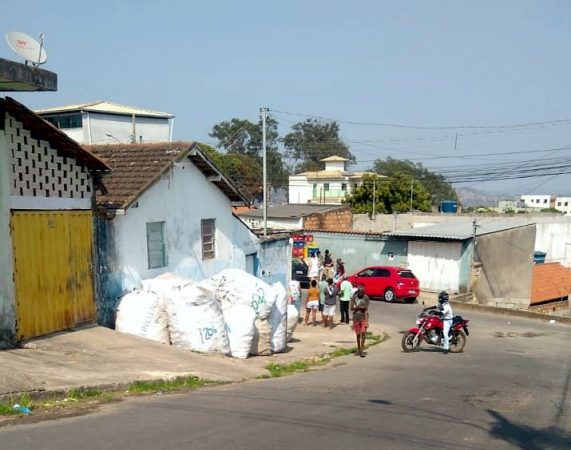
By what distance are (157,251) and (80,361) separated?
5.58 meters

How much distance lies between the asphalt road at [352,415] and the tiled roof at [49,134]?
583cm

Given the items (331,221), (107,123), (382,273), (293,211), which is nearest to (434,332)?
(382,273)

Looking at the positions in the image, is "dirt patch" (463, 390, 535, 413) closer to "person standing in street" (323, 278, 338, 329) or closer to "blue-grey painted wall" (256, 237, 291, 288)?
"person standing in street" (323, 278, 338, 329)

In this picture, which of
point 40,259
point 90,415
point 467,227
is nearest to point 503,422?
point 90,415

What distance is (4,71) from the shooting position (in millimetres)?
8961

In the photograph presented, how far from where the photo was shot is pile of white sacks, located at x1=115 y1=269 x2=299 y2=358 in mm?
12391

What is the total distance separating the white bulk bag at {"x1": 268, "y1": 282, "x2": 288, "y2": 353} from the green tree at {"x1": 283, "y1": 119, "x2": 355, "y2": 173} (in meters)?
77.1

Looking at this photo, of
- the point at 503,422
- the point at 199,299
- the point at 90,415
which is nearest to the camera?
the point at 90,415

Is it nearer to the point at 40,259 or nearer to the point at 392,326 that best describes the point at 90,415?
the point at 40,259

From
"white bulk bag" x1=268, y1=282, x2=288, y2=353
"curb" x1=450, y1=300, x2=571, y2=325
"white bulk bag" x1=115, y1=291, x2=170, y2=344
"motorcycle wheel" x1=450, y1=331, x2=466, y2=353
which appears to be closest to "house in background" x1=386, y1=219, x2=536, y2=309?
"curb" x1=450, y1=300, x2=571, y2=325

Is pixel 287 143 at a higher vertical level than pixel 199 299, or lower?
higher

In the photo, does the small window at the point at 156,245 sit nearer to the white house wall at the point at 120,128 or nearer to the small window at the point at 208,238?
A: the small window at the point at 208,238

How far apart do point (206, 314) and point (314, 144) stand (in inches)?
3176

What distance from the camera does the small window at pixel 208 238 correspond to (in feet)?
56.7
